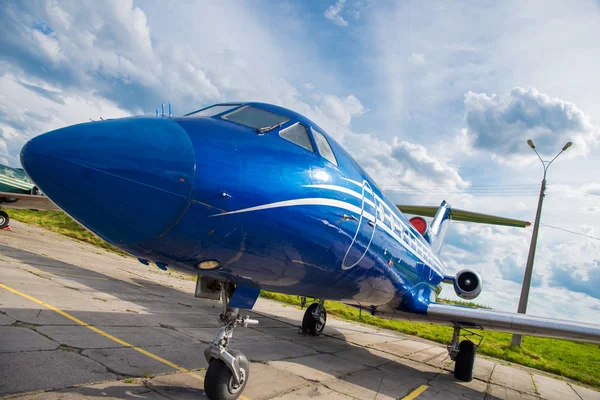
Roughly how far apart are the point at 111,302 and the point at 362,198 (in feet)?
21.2

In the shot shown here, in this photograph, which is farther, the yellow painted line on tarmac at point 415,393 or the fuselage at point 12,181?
the fuselage at point 12,181

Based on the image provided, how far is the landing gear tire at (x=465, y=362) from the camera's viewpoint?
27.5 feet

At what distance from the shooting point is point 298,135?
417 cm

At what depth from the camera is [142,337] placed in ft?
20.0

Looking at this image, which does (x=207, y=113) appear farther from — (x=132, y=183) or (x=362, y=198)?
(x=362, y=198)

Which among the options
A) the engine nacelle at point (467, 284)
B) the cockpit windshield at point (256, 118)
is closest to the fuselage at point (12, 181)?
the cockpit windshield at point (256, 118)

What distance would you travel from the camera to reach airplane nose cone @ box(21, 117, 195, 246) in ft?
8.61

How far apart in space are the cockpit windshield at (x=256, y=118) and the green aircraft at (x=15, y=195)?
1718 centimetres

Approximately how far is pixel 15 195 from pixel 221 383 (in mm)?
19006

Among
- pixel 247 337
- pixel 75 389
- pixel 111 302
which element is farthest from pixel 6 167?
pixel 75 389

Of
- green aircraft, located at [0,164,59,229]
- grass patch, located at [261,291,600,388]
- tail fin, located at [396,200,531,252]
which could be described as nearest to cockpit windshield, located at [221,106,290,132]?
grass patch, located at [261,291,600,388]

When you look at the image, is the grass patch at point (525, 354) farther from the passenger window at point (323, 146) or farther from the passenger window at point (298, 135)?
the passenger window at point (298, 135)

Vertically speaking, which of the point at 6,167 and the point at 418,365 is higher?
the point at 6,167

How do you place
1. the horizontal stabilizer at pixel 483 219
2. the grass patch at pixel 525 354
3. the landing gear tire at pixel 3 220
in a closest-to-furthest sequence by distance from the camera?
the grass patch at pixel 525 354 < the horizontal stabilizer at pixel 483 219 < the landing gear tire at pixel 3 220
